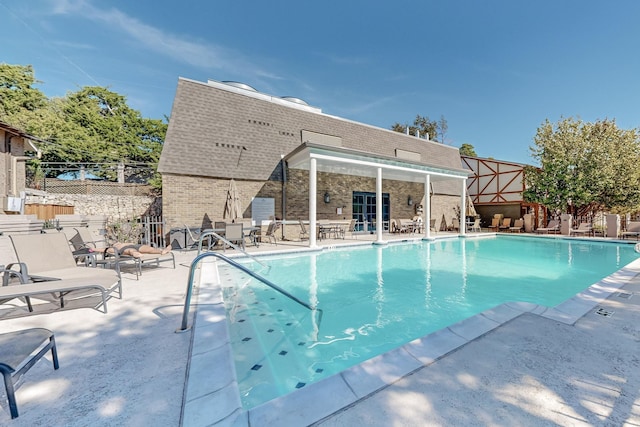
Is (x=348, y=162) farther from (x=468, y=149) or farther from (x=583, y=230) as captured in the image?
(x=468, y=149)

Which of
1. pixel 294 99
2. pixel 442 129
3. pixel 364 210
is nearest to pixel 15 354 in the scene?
pixel 364 210

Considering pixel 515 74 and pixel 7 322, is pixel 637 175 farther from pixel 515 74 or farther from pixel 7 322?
pixel 7 322

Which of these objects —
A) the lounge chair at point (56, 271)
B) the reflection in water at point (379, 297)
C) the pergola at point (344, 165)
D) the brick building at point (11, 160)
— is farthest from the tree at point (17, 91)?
the reflection in water at point (379, 297)

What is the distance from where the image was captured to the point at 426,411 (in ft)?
5.26

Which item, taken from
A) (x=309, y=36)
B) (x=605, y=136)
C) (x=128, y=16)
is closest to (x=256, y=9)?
(x=309, y=36)

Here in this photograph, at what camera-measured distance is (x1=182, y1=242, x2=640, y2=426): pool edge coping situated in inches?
61.8

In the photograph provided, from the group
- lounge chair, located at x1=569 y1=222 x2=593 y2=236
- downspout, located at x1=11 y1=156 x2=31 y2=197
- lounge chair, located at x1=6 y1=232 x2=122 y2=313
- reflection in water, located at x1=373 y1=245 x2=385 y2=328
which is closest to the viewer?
lounge chair, located at x1=6 y1=232 x2=122 y2=313

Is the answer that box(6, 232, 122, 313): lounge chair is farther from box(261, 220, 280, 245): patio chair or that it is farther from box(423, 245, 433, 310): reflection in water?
box(261, 220, 280, 245): patio chair

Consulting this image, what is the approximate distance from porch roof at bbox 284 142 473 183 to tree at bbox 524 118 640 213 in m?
6.36

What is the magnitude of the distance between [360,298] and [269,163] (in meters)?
8.92

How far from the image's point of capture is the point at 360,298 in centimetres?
479

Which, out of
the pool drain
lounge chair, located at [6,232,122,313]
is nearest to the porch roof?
lounge chair, located at [6,232,122,313]

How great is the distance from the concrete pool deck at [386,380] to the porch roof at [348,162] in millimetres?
7720

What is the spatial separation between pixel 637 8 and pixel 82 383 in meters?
18.1
